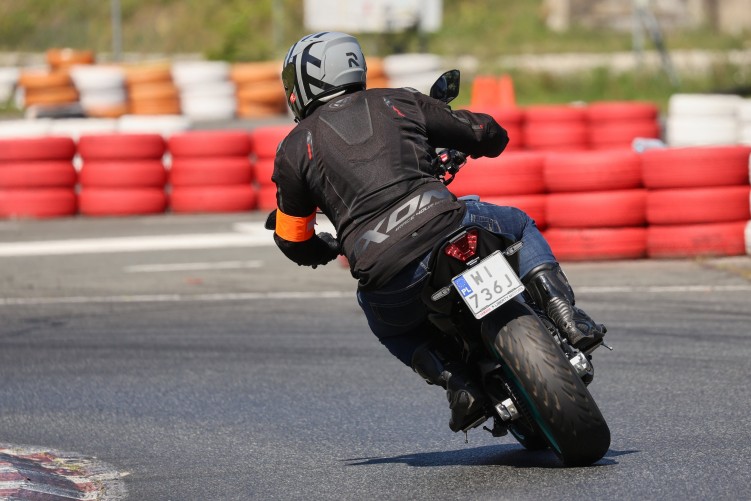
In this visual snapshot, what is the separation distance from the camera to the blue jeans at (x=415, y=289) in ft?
16.2

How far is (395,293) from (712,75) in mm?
25525

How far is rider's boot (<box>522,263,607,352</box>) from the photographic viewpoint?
5004 millimetres

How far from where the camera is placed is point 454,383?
5074 mm

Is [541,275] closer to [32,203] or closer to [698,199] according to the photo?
[698,199]

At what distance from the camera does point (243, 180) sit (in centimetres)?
Answer: 1614

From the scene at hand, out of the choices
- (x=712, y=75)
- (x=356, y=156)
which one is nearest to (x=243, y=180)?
(x=356, y=156)

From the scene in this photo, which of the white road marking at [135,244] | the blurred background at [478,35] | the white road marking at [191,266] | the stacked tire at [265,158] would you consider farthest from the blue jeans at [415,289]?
the blurred background at [478,35]

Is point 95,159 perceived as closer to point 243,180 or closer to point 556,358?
point 243,180

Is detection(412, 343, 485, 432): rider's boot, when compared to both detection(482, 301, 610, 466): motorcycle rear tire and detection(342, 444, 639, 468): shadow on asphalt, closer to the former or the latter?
detection(482, 301, 610, 466): motorcycle rear tire

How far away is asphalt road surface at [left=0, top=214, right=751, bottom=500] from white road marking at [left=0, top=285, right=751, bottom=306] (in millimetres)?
25

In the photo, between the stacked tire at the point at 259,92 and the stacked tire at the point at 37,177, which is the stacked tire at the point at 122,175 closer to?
the stacked tire at the point at 37,177

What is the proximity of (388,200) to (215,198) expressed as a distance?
1130cm

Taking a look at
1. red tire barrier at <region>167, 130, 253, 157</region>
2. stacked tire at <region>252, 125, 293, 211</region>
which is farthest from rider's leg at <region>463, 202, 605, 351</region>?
red tire barrier at <region>167, 130, 253, 157</region>

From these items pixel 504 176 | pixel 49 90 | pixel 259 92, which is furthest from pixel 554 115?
pixel 49 90
